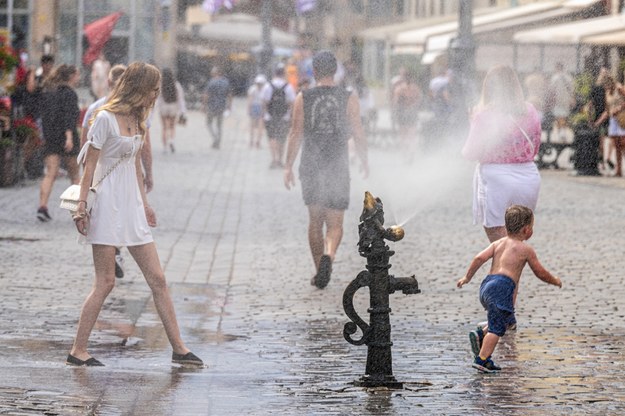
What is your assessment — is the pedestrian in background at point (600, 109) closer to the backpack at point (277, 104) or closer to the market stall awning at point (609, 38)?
the market stall awning at point (609, 38)

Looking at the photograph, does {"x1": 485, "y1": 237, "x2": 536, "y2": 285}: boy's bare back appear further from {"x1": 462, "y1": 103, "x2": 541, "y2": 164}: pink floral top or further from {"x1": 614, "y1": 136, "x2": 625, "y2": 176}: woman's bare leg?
{"x1": 614, "y1": 136, "x2": 625, "y2": 176}: woman's bare leg

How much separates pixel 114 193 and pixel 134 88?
56cm

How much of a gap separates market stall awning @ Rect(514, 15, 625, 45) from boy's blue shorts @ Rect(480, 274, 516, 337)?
21.6 metres

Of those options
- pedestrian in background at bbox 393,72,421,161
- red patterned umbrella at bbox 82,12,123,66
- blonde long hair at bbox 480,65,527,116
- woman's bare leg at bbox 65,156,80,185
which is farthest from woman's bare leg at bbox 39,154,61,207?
red patterned umbrella at bbox 82,12,123,66

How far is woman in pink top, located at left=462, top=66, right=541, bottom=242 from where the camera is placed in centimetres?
999

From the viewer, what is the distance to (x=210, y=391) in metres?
7.30

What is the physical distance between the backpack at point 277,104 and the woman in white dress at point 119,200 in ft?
60.4

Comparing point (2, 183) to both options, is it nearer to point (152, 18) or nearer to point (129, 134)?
point (129, 134)

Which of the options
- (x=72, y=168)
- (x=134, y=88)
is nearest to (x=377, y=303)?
(x=134, y=88)

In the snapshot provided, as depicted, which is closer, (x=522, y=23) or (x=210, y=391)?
(x=210, y=391)

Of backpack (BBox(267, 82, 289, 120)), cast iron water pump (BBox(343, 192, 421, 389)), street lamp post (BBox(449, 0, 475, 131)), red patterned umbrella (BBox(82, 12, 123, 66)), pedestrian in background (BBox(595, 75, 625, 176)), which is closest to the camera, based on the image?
cast iron water pump (BBox(343, 192, 421, 389))

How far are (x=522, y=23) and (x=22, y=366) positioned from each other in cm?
2713

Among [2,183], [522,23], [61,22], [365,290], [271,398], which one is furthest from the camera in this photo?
[61,22]

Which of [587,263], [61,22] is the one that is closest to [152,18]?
[61,22]
